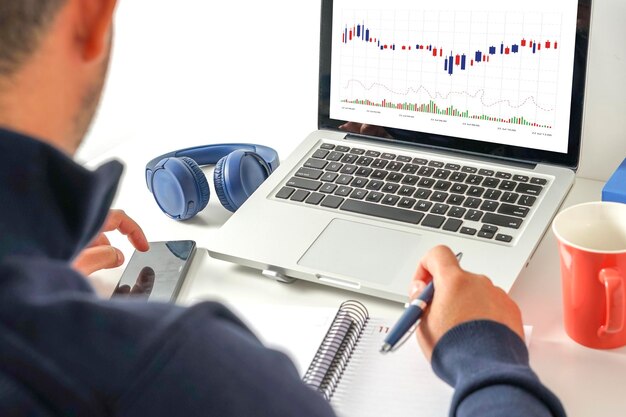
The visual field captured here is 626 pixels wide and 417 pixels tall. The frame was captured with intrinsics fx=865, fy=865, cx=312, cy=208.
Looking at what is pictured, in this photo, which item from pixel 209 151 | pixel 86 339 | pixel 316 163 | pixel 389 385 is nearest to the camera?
pixel 86 339

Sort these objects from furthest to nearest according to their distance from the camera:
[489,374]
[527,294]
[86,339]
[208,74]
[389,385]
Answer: [208,74], [527,294], [389,385], [489,374], [86,339]

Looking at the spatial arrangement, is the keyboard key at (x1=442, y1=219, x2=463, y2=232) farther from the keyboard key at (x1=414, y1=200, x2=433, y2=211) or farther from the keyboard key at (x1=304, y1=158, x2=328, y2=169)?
the keyboard key at (x1=304, y1=158, x2=328, y2=169)

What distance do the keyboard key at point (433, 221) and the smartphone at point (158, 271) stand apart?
0.27m

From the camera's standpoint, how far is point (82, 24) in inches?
18.3

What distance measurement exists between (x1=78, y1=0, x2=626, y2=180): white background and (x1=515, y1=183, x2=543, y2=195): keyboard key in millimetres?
404

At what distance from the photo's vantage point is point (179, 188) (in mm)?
1076

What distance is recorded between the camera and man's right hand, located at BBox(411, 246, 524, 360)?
758 mm

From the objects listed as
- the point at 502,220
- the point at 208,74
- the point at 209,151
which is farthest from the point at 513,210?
the point at 208,74

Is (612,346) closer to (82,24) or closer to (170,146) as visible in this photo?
(82,24)

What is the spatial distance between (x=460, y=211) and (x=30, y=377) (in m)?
0.68

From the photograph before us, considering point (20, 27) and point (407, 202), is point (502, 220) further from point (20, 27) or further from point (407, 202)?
point (20, 27)

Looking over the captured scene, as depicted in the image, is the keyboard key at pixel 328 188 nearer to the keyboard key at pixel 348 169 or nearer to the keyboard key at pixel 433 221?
the keyboard key at pixel 348 169

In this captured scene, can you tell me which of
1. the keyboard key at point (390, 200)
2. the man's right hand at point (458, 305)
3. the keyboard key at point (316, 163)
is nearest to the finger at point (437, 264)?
the man's right hand at point (458, 305)

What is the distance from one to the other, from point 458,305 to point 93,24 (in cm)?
43
